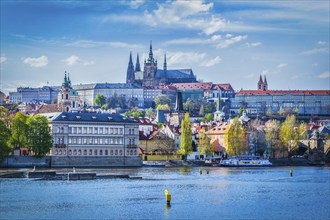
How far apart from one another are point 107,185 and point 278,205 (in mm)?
15071

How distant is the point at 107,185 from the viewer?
192ft

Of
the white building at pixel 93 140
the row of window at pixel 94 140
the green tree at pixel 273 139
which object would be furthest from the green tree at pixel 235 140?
the row of window at pixel 94 140

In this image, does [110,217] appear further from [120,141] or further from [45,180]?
[120,141]

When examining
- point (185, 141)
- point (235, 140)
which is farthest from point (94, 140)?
point (235, 140)

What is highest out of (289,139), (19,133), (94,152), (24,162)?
(289,139)

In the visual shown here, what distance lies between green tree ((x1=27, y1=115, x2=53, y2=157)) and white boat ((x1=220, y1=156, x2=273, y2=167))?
22.5m

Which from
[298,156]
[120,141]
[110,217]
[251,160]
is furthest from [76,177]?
[298,156]

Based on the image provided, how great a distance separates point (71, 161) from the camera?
88.4 m

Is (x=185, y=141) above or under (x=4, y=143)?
above

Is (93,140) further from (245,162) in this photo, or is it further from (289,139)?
(289,139)

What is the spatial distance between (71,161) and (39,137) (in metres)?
5.77

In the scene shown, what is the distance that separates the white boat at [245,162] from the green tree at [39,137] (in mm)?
22498

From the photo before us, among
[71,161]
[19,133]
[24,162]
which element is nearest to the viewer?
[24,162]

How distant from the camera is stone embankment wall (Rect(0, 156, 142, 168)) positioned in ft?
269
